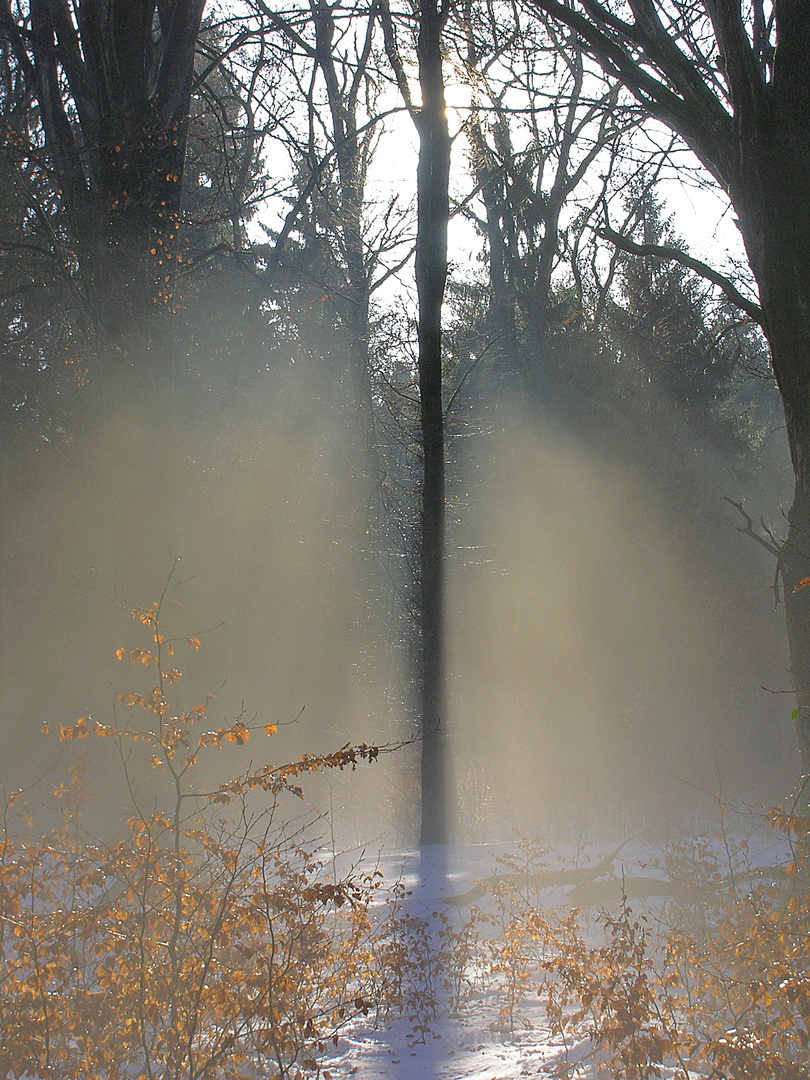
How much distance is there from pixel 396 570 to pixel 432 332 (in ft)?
17.1

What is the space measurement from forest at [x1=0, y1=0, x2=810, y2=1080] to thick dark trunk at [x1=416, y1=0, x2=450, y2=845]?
0.19 ft

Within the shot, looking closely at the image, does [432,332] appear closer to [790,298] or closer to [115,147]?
[115,147]

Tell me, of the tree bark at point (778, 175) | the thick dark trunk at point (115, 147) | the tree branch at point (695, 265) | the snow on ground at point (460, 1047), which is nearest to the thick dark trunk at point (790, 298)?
the tree bark at point (778, 175)

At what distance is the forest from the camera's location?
367cm

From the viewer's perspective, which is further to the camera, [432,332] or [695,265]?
[432,332]

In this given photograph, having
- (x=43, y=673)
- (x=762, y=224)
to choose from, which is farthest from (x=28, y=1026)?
(x=43, y=673)

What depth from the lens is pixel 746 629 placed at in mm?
14977

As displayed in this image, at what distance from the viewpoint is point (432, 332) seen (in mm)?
10156

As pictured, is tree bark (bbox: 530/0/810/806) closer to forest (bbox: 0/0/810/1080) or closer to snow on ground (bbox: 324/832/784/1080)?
forest (bbox: 0/0/810/1080)

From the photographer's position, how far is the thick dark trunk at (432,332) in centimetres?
1009

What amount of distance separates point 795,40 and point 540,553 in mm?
12417

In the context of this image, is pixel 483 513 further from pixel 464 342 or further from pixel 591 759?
pixel 591 759

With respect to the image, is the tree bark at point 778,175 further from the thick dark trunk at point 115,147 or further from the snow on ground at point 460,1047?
the thick dark trunk at point 115,147

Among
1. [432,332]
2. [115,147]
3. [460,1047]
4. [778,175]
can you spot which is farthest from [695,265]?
[432,332]
